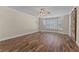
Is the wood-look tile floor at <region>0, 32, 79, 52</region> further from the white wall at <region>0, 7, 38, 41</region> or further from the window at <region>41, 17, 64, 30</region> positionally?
the window at <region>41, 17, 64, 30</region>

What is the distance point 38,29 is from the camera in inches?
359

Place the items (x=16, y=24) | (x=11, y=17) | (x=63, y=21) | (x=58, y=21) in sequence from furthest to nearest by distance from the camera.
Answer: (x=58, y=21) < (x=63, y=21) < (x=16, y=24) < (x=11, y=17)

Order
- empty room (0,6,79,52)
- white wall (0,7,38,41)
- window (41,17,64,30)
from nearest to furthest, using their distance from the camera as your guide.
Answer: empty room (0,6,79,52)
white wall (0,7,38,41)
window (41,17,64,30)

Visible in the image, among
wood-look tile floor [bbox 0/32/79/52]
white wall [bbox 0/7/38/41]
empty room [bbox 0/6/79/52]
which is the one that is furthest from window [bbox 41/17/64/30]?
wood-look tile floor [bbox 0/32/79/52]

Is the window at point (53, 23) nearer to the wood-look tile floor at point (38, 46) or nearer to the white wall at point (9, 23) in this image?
the white wall at point (9, 23)

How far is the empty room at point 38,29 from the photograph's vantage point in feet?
10.6

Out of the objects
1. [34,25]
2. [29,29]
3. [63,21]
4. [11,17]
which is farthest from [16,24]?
[63,21]

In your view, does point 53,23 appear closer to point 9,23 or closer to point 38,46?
point 9,23

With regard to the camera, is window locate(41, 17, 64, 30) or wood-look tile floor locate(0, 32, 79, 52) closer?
wood-look tile floor locate(0, 32, 79, 52)

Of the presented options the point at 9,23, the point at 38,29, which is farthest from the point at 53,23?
the point at 9,23

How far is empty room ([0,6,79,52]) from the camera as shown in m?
3.23
